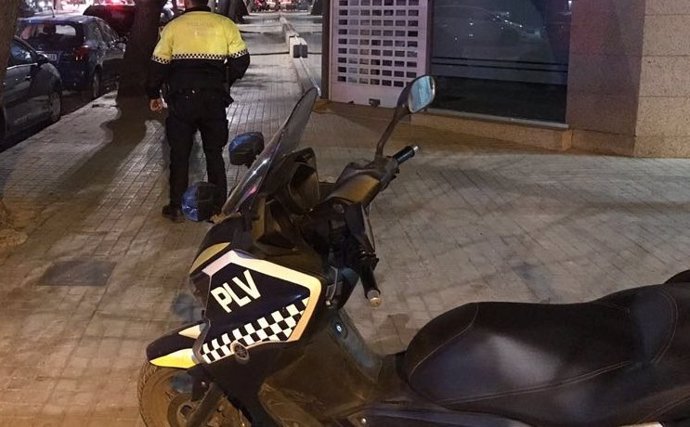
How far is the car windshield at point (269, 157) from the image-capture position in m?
2.78

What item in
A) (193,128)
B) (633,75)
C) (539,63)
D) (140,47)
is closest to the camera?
(193,128)

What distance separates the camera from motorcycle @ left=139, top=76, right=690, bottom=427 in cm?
258

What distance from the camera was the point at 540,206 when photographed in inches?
310

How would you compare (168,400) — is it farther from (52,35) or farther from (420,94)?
(52,35)

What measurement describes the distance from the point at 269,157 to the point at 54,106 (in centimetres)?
1111

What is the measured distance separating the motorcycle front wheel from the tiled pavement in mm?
652

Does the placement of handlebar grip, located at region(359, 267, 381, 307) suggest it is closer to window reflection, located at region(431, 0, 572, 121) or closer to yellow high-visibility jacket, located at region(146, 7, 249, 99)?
yellow high-visibility jacket, located at region(146, 7, 249, 99)

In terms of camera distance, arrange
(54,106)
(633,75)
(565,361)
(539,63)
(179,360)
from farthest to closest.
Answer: (539,63) → (54,106) → (633,75) → (179,360) → (565,361)

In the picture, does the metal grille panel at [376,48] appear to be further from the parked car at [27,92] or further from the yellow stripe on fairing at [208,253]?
the yellow stripe on fairing at [208,253]

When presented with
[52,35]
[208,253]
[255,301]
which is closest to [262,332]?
[255,301]

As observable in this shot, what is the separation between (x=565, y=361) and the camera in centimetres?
263

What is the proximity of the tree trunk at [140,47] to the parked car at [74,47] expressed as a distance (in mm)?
1087

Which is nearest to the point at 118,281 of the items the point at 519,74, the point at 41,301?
the point at 41,301

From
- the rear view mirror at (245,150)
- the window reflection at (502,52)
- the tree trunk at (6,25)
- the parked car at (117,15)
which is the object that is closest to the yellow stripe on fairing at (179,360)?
the rear view mirror at (245,150)
